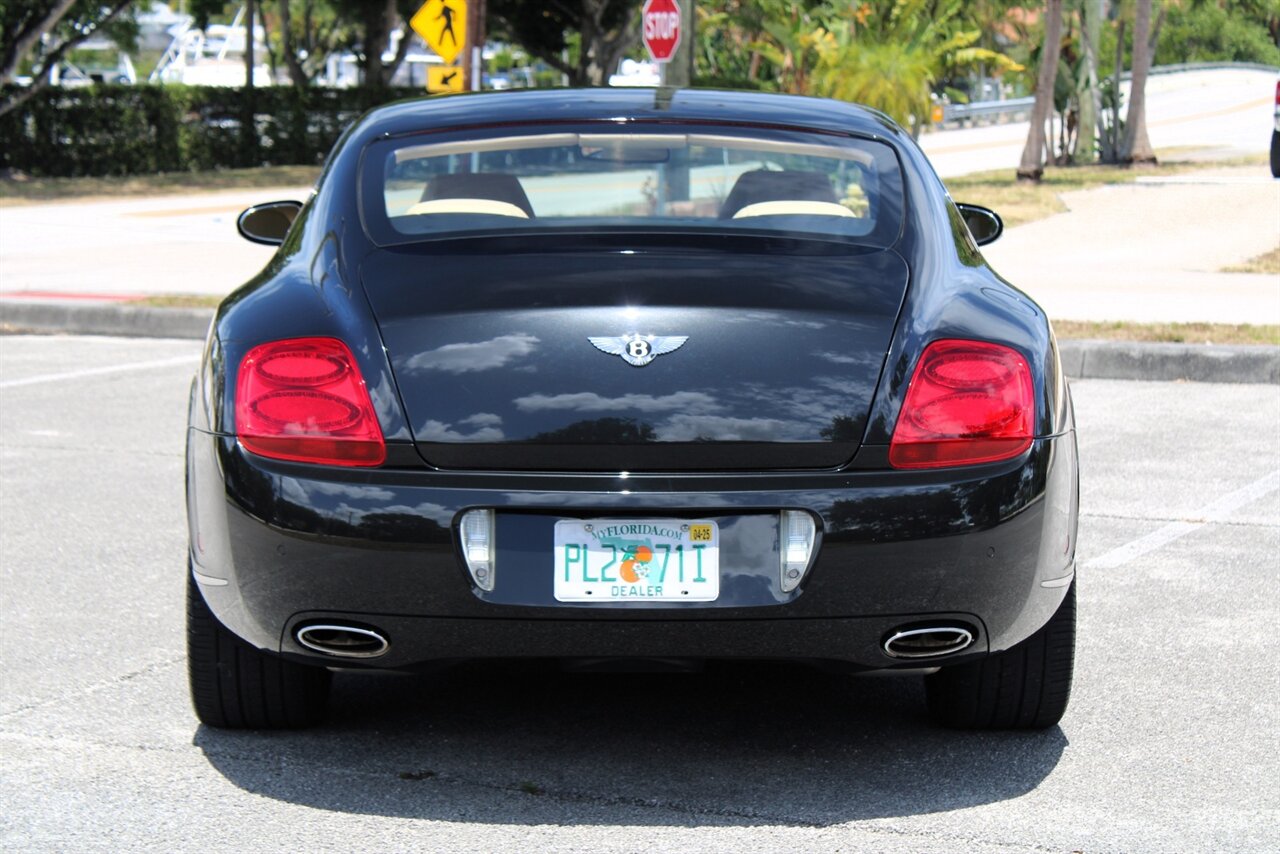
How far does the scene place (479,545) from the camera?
3.51 metres

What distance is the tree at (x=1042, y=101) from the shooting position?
2666 centimetres

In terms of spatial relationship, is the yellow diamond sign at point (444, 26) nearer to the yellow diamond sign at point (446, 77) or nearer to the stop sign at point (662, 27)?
the yellow diamond sign at point (446, 77)

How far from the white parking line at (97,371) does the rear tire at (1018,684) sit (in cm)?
714

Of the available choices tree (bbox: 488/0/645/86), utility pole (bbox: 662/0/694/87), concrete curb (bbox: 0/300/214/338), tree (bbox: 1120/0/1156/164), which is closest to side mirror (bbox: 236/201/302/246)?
concrete curb (bbox: 0/300/214/338)

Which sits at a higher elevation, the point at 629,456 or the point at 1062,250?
the point at 629,456

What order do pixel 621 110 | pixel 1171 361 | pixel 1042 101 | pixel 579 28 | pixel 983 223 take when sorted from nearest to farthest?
pixel 621 110, pixel 983 223, pixel 1171 361, pixel 1042 101, pixel 579 28

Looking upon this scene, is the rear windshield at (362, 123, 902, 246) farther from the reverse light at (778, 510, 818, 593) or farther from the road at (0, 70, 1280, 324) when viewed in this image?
the road at (0, 70, 1280, 324)

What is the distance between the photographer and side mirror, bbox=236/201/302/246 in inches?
212

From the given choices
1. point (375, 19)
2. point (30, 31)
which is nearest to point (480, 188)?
point (30, 31)

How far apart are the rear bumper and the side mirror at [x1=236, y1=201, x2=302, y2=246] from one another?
180 centimetres

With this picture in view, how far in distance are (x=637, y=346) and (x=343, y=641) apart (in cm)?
82

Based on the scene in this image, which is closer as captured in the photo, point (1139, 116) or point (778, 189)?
point (778, 189)

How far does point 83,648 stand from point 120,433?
373 centimetres

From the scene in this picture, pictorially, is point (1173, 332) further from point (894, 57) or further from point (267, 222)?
point (894, 57)
